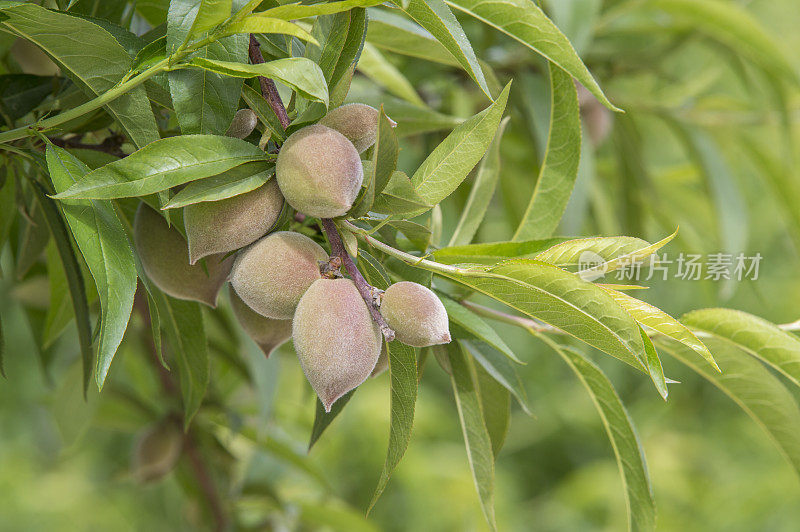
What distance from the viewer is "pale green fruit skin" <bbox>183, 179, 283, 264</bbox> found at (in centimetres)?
25

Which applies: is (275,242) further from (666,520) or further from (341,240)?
(666,520)

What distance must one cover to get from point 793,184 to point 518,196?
33cm

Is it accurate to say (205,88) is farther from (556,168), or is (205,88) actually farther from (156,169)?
(556,168)

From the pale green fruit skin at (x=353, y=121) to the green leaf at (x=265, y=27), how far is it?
4cm

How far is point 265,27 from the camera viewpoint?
23 cm

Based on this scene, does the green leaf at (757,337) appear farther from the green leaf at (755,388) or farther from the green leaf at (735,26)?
the green leaf at (735,26)

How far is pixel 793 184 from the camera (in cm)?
83

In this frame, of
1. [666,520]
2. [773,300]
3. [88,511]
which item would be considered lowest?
[88,511]

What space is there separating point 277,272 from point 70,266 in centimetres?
13

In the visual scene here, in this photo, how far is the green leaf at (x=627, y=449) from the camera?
13.5 inches

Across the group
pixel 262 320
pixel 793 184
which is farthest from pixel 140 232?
pixel 793 184

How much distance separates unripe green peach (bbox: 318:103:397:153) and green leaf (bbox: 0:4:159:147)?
6cm

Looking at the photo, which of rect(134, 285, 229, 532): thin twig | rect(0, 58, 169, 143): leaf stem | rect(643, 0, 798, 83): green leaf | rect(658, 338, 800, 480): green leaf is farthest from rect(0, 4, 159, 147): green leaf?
rect(643, 0, 798, 83): green leaf

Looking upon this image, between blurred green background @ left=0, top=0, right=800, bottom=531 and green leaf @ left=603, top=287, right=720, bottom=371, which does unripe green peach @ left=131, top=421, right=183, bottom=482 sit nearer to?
blurred green background @ left=0, top=0, right=800, bottom=531
